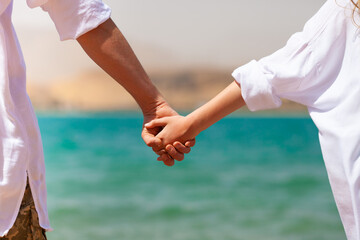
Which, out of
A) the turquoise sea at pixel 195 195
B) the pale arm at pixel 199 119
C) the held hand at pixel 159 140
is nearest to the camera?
the pale arm at pixel 199 119

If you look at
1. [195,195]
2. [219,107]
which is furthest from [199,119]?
[195,195]

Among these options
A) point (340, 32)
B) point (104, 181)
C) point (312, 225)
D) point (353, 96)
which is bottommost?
point (104, 181)

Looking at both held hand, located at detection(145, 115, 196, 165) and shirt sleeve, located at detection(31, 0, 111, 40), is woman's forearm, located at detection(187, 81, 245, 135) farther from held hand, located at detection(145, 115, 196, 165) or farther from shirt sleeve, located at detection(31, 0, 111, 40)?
shirt sleeve, located at detection(31, 0, 111, 40)

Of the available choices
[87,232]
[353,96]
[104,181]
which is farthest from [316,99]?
[104,181]

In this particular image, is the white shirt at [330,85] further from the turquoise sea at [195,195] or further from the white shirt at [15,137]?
the turquoise sea at [195,195]

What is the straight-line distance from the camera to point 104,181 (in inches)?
412

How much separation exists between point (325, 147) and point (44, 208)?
0.68 m

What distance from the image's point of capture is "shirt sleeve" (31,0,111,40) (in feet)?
4.69

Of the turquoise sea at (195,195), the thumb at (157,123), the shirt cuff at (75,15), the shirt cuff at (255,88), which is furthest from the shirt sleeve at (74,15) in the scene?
the turquoise sea at (195,195)

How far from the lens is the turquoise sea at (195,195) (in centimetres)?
682

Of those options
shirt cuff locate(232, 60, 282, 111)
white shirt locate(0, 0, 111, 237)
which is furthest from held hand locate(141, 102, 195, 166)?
white shirt locate(0, 0, 111, 237)

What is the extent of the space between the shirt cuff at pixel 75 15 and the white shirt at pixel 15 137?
0.04m

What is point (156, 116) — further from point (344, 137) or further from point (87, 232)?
point (87, 232)

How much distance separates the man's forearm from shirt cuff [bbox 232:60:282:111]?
0.92ft
